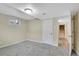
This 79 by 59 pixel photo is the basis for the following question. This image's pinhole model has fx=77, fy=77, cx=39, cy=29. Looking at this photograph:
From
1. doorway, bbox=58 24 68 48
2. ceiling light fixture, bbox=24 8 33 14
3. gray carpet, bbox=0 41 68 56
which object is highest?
ceiling light fixture, bbox=24 8 33 14

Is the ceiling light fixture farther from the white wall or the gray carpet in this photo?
the gray carpet

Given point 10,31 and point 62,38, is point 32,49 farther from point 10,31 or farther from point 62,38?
point 62,38

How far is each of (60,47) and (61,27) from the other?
0.54 meters

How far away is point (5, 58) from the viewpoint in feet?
3.81

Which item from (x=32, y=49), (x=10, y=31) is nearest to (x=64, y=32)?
(x=32, y=49)

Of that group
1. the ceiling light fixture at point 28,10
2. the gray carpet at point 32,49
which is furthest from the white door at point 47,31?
the ceiling light fixture at point 28,10

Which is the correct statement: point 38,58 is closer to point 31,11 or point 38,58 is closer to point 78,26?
point 31,11

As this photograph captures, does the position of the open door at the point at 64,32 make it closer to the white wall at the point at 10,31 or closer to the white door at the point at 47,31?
the white door at the point at 47,31

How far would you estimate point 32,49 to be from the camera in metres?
1.92

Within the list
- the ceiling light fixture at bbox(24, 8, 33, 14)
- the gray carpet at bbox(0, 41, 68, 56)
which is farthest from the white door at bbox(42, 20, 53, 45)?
the ceiling light fixture at bbox(24, 8, 33, 14)

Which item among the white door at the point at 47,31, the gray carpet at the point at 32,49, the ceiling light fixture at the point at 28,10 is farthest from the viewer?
the white door at the point at 47,31

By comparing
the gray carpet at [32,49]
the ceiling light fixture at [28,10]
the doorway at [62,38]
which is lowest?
the gray carpet at [32,49]

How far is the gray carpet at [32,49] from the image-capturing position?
1.75m

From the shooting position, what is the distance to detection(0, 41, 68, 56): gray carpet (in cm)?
175
